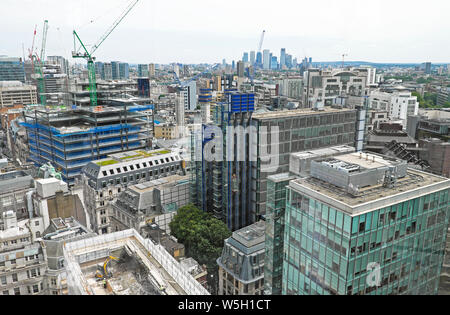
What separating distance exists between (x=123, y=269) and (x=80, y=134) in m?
41.1

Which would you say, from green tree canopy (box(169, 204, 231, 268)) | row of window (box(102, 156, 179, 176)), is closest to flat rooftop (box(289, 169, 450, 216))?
green tree canopy (box(169, 204, 231, 268))

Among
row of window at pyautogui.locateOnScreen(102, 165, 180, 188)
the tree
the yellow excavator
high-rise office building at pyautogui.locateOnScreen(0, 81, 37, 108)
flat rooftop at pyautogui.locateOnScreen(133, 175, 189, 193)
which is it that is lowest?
the tree

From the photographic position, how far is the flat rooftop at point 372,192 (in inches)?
614

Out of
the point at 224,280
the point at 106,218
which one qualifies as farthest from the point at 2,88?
the point at 224,280

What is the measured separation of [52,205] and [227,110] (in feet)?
62.6

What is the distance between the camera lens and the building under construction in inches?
2013

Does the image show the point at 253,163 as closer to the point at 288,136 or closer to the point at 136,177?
the point at 288,136

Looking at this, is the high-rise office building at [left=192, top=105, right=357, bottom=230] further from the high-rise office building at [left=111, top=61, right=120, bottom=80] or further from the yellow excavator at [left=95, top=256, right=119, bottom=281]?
the high-rise office building at [left=111, top=61, right=120, bottom=80]

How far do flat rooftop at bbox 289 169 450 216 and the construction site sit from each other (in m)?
6.83

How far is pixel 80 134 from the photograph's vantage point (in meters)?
51.5

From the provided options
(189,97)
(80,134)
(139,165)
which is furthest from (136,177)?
(189,97)

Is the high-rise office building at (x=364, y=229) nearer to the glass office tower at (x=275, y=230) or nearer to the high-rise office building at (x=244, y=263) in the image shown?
the glass office tower at (x=275, y=230)

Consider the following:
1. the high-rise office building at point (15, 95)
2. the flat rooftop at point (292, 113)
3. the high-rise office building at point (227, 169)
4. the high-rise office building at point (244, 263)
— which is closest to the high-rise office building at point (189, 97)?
the high-rise office building at point (15, 95)

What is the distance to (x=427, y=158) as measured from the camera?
39281 millimetres
